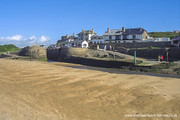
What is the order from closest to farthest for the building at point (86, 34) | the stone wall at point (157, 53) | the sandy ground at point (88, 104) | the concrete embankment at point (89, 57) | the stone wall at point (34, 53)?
the sandy ground at point (88, 104) < the concrete embankment at point (89, 57) < the stone wall at point (157, 53) < the stone wall at point (34, 53) < the building at point (86, 34)

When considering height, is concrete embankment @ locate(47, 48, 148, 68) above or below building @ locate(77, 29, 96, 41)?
below

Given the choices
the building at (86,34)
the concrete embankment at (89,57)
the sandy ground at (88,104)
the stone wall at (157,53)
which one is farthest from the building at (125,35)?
the sandy ground at (88,104)

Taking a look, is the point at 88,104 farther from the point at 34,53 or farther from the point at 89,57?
the point at 34,53

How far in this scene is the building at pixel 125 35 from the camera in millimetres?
54366

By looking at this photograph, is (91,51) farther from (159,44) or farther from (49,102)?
(49,102)

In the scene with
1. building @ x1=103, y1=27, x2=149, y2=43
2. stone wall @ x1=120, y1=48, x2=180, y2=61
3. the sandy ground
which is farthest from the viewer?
building @ x1=103, y1=27, x2=149, y2=43

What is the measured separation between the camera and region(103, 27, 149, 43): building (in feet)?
178

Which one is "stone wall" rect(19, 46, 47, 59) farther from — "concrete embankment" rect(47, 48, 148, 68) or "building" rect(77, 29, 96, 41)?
"building" rect(77, 29, 96, 41)

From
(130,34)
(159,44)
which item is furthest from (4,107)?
(130,34)

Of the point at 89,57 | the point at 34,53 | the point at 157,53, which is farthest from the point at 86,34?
the point at 157,53

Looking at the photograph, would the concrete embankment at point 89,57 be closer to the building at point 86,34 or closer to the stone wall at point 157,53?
the stone wall at point 157,53

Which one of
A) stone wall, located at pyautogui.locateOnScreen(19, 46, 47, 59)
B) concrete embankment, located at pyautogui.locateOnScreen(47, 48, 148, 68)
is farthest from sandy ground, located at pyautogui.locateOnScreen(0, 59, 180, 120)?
stone wall, located at pyautogui.locateOnScreen(19, 46, 47, 59)

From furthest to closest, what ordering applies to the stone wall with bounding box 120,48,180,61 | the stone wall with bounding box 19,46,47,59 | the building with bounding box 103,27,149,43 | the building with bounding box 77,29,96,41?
the building with bounding box 77,29,96,41
the building with bounding box 103,27,149,43
the stone wall with bounding box 19,46,47,59
the stone wall with bounding box 120,48,180,61

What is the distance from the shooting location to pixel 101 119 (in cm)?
687
